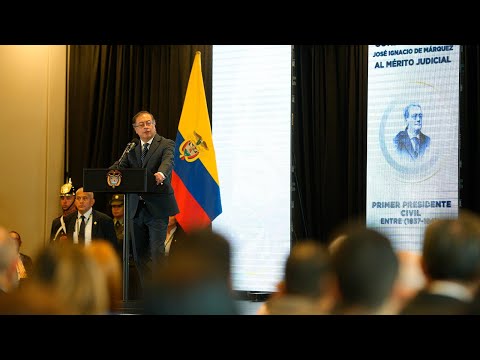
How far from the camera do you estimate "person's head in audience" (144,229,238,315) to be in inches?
47.2

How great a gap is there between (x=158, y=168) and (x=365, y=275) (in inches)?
189

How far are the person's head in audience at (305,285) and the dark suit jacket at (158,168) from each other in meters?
4.31

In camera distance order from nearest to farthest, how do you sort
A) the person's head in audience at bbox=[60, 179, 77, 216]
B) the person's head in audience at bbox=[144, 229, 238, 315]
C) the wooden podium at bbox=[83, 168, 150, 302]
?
1. the person's head in audience at bbox=[144, 229, 238, 315]
2. the wooden podium at bbox=[83, 168, 150, 302]
3. the person's head in audience at bbox=[60, 179, 77, 216]

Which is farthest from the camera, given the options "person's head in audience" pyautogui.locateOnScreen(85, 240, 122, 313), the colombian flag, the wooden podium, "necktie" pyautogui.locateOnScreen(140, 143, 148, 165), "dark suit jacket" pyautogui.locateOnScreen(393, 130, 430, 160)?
the colombian flag

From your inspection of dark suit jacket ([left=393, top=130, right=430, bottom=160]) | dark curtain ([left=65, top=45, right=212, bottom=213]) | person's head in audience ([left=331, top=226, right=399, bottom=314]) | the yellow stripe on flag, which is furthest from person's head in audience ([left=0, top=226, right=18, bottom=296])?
dark curtain ([left=65, top=45, right=212, bottom=213])

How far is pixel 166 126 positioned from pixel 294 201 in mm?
1782

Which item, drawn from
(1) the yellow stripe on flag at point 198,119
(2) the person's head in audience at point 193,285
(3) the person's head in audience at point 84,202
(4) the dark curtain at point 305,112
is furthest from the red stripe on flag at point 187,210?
(2) the person's head in audience at point 193,285

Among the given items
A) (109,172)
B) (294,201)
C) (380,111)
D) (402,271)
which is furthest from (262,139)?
(402,271)

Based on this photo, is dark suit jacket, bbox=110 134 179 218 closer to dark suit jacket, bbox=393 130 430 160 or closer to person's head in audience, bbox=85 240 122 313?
dark suit jacket, bbox=393 130 430 160

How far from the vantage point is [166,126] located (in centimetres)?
827

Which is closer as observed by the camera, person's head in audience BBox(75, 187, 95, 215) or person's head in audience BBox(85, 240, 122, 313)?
person's head in audience BBox(85, 240, 122, 313)

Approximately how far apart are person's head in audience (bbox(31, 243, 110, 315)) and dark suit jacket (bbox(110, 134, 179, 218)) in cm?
431
